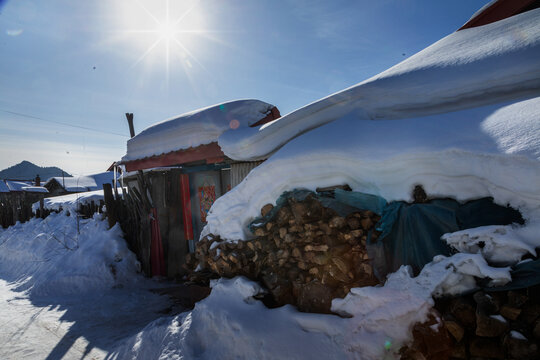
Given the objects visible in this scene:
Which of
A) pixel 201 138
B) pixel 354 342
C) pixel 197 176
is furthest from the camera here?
pixel 197 176

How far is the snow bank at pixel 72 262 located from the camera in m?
6.15

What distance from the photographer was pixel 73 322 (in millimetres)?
4527

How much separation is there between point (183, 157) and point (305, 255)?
3765mm

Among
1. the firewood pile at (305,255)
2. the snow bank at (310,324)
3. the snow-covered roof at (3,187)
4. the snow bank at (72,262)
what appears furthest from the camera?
the snow-covered roof at (3,187)

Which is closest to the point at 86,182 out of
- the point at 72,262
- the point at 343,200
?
the point at 72,262

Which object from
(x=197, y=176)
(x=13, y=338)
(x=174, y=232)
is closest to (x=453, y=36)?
(x=197, y=176)

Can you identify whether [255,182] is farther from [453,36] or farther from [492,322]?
[453,36]

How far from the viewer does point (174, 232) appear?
260 inches

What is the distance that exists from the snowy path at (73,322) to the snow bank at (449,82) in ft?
11.7

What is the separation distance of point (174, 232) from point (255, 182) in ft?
12.7

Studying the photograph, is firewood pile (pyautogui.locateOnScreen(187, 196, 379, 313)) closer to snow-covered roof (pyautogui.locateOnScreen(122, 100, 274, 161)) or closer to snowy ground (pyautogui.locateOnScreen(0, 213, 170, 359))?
snowy ground (pyautogui.locateOnScreen(0, 213, 170, 359))

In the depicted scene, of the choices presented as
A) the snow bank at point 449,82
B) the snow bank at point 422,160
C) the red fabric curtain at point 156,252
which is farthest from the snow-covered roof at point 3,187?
the snow bank at point 449,82

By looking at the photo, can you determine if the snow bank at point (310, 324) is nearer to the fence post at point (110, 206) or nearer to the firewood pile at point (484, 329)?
the firewood pile at point (484, 329)

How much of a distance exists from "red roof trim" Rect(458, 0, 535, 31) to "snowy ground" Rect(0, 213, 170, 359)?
6.75 metres
